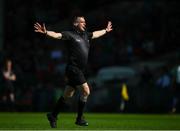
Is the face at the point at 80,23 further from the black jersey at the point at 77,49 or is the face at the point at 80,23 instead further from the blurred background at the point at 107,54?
the blurred background at the point at 107,54

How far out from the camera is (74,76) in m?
18.7

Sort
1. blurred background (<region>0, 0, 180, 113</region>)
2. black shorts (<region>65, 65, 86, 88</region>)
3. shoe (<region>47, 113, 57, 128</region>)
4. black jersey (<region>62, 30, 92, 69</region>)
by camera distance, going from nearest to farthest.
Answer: black shorts (<region>65, 65, 86, 88</region>), black jersey (<region>62, 30, 92, 69</region>), shoe (<region>47, 113, 57, 128</region>), blurred background (<region>0, 0, 180, 113</region>)

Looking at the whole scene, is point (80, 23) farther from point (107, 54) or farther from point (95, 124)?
point (107, 54)

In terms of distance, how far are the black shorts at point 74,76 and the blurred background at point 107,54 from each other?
1389 centimetres

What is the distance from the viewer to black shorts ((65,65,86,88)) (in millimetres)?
18703

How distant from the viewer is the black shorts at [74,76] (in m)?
18.7

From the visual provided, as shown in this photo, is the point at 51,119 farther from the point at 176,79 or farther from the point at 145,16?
the point at 145,16

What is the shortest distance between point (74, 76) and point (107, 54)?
2271 cm

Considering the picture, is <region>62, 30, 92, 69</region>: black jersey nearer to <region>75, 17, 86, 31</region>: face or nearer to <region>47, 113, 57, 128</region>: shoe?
<region>75, 17, 86, 31</region>: face

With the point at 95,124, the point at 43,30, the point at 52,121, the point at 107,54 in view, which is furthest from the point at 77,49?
the point at 107,54

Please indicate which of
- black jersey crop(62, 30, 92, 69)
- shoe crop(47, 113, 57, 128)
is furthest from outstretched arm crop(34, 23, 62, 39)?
shoe crop(47, 113, 57, 128)

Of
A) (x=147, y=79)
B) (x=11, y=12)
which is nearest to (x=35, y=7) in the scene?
(x=11, y=12)

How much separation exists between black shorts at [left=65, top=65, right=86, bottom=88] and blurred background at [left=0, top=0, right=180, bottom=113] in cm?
1389

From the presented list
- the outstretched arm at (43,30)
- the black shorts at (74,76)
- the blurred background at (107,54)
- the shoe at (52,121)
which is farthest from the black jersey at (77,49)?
the blurred background at (107,54)
